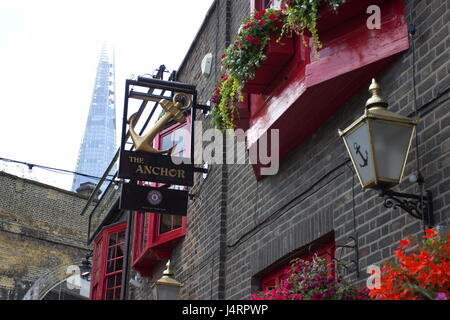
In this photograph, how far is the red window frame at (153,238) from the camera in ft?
41.3

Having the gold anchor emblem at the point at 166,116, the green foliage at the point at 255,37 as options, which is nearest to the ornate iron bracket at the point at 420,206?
the green foliage at the point at 255,37

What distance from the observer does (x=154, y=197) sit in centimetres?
1105

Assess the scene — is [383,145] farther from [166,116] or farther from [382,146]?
[166,116]

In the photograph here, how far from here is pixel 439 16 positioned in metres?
6.44

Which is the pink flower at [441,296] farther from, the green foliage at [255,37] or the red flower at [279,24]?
the red flower at [279,24]

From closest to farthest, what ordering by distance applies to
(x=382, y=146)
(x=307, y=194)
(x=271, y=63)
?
(x=382, y=146) → (x=307, y=194) → (x=271, y=63)

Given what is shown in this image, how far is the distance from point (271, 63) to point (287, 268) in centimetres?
221

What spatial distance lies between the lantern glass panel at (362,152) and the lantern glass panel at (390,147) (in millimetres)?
51

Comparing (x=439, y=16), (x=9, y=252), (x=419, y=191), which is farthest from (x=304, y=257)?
(x=9, y=252)

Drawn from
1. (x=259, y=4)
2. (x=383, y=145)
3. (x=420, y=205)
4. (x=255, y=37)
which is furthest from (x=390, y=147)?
(x=259, y=4)
